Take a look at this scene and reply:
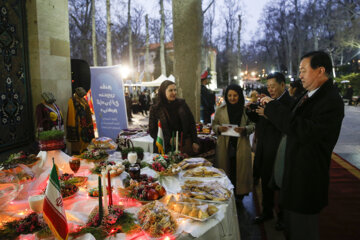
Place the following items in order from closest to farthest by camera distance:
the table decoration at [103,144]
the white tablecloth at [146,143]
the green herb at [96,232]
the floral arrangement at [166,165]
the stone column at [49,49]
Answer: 1. the green herb at [96,232]
2. the floral arrangement at [166,165]
3. the table decoration at [103,144]
4. the stone column at [49,49]
5. the white tablecloth at [146,143]

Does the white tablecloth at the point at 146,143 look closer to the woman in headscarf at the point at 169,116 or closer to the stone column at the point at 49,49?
the woman in headscarf at the point at 169,116

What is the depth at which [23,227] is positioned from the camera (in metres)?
1.44

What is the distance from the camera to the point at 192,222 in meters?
1.56

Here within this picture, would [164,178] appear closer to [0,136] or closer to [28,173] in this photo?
[28,173]

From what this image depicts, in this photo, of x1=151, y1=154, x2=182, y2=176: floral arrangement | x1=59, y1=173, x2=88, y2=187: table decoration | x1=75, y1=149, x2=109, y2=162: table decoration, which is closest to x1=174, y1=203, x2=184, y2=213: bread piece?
x1=151, y1=154, x2=182, y2=176: floral arrangement

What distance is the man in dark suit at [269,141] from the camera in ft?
10.3

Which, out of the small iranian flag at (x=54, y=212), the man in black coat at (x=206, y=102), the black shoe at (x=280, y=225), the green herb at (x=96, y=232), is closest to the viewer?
the small iranian flag at (x=54, y=212)

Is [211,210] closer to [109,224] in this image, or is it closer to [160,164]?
[109,224]

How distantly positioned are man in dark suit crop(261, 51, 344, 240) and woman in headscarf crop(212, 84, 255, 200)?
137 centimetres

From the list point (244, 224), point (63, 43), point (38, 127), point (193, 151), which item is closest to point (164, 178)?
point (193, 151)

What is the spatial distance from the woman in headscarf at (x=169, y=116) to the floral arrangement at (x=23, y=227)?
2.06 m

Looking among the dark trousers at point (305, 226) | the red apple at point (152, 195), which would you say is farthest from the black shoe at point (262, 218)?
the red apple at point (152, 195)

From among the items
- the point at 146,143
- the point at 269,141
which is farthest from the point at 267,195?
A: the point at 146,143

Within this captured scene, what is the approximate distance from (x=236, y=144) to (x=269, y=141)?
575mm
